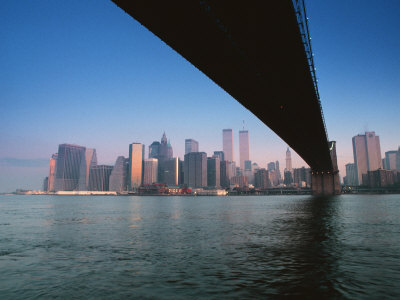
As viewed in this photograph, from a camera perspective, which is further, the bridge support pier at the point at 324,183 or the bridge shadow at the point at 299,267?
the bridge support pier at the point at 324,183

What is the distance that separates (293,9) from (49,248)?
17.4 m

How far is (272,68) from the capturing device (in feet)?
73.1

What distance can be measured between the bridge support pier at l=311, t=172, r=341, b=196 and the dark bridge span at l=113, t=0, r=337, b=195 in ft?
303

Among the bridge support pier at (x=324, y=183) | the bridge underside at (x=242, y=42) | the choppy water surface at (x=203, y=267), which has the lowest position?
the choppy water surface at (x=203, y=267)

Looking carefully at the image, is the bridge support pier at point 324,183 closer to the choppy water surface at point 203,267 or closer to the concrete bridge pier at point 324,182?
the concrete bridge pier at point 324,182

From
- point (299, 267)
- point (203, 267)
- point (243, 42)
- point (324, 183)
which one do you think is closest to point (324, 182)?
point (324, 183)

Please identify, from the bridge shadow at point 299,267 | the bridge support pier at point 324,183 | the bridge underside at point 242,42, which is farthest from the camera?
the bridge support pier at point 324,183

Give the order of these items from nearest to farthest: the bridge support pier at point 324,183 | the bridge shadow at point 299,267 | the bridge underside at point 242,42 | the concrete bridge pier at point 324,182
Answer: the bridge shadow at point 299,267 < the bridge underside at point 242,42 < the concrete bridge pier at point 324,182 < the bridge support pier at point 324,183

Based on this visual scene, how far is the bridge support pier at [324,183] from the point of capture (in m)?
114

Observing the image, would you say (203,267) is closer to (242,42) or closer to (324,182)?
(242,42)

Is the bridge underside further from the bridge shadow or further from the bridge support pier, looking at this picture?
the bridge support pier

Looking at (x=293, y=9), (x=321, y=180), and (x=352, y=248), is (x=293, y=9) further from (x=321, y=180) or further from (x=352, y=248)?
(x=321, y=180)

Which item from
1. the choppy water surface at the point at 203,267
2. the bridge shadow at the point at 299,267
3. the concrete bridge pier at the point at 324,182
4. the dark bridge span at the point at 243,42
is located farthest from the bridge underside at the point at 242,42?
the concrete bridge pier at the point at 324,182

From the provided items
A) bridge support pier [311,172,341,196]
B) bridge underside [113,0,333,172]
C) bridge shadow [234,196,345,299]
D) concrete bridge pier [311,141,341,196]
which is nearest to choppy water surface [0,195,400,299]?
bridge shadow [234,196,345,299]
